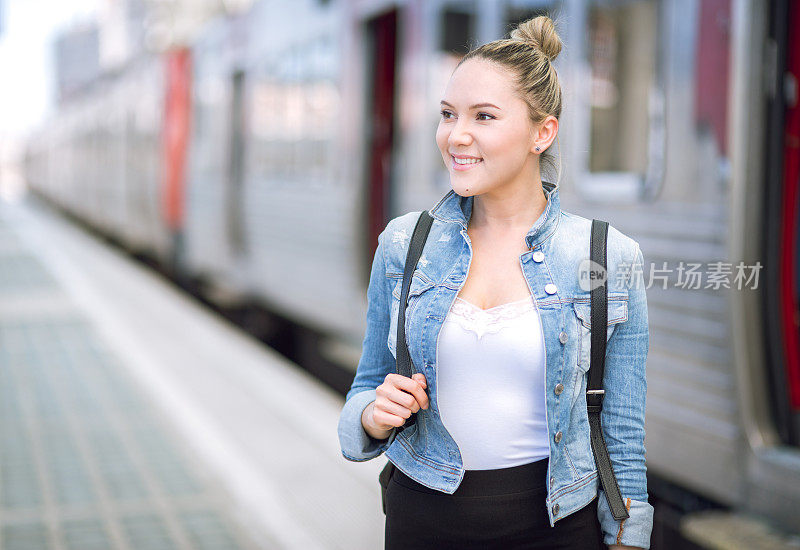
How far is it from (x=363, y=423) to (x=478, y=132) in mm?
500

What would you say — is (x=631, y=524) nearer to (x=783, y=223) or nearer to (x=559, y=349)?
(x=559, y=349)

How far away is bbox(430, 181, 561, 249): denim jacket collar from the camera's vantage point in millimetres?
1519

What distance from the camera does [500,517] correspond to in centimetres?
156

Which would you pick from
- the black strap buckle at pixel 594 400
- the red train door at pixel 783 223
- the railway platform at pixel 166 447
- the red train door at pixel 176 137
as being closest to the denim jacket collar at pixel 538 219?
the black strap buckle at pixel 594 400

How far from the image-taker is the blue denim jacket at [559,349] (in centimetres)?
150

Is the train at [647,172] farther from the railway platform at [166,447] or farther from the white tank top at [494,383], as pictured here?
the railway platform at [166,447]

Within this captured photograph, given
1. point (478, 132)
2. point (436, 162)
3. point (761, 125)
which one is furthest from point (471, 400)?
point (436, 162)

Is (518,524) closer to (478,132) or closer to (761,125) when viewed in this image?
(478,132)

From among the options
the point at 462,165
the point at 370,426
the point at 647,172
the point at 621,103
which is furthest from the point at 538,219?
the point at 621,103

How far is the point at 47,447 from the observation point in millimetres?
4695

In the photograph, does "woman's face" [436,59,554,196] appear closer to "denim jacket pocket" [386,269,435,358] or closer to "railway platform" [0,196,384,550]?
"denim jacket pocket" [386,269,435,358]

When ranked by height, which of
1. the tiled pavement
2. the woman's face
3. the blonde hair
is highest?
the blonde hair

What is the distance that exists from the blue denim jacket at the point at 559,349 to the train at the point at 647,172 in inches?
6.7

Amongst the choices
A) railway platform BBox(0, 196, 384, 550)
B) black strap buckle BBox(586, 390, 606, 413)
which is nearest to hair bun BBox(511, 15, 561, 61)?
black strap buckle BBox(586, 390, 606, 413)
